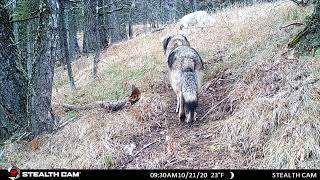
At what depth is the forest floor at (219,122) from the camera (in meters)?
5.26

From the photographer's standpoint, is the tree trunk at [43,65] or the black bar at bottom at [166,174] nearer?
the black bar at bottom at [166,174]

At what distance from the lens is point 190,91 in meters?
6.36

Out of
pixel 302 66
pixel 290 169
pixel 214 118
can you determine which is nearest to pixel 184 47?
pixel 214 118

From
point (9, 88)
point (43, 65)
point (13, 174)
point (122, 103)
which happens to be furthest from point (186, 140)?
point (9, 88)

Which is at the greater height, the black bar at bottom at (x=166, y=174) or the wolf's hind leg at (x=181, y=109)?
the wolf's hind leg at (x=181, y=109)

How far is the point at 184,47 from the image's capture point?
7840mm

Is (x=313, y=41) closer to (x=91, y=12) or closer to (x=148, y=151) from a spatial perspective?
(x=148, y=151)

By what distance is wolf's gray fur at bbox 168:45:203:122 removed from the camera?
636 centimetres

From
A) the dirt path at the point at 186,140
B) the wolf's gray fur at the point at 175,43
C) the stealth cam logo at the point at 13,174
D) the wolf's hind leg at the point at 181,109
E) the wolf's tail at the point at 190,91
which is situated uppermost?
the wolf's gray fur at the point at 175,43

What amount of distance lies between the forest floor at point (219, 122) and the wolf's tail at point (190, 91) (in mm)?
340

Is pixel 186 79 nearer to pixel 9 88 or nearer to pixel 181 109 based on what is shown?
pixel 181 109

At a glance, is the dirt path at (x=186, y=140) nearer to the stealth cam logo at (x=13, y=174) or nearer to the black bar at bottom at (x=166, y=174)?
the black bar at bottom at (x=166, y=174)

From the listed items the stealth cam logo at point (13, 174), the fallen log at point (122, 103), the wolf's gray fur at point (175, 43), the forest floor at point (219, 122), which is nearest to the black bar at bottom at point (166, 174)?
the stealth cam logo at point (13, 174)

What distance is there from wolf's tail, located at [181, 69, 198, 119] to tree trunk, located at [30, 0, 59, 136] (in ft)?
7.86
